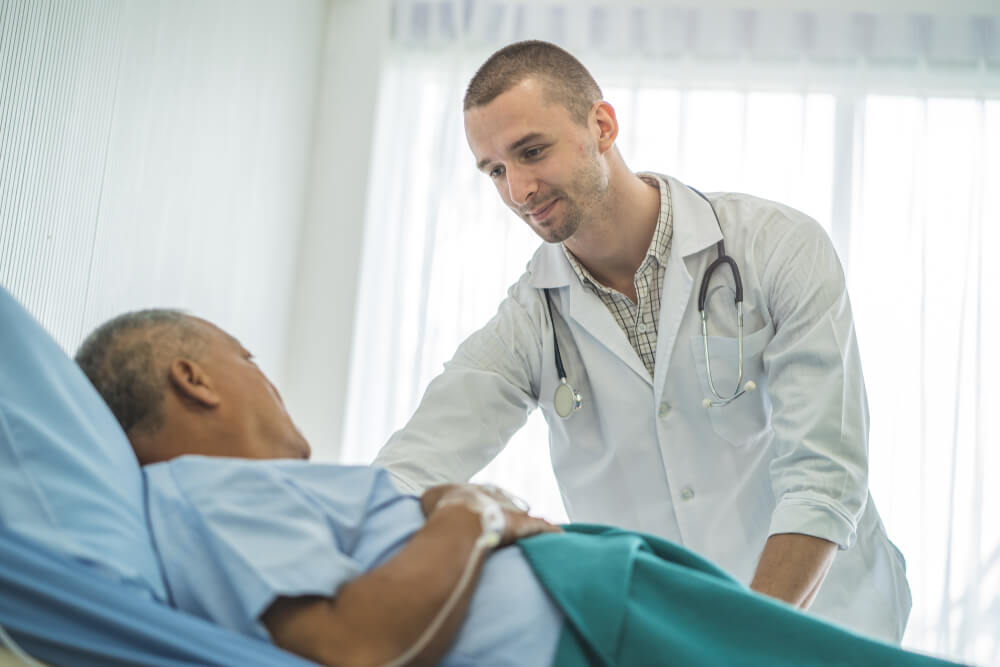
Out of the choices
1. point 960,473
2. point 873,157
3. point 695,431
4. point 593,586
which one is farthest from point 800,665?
point 873,157

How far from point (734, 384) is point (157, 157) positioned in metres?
1.47

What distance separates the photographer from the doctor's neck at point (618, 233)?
1.82 meters

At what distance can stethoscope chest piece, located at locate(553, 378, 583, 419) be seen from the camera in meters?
1.74

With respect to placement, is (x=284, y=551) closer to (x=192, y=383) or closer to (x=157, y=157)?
(x=192, y=383)

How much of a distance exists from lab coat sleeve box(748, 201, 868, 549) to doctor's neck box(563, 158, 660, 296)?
26cm

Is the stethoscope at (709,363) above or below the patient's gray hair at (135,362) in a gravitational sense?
above

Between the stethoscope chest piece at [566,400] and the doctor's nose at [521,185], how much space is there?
37 centimetres

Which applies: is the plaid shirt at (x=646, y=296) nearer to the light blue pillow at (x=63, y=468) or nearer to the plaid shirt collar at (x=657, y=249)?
the plaid shirt collar at (x=657, y=249)

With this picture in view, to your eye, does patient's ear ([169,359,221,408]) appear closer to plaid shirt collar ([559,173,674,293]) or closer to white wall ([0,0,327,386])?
white wall ([0,0,327,386])

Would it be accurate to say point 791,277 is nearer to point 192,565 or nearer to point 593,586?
point 593,586

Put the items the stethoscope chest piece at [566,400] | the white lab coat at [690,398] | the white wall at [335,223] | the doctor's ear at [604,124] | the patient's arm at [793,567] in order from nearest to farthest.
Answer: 1. the patient's arm at [793,567]
2. the white lab coat at [690,398]
3. the stethoscope chest piece at [566,400]
4. the doctor's ear at [604,124]
5. the white wall at [335,223]

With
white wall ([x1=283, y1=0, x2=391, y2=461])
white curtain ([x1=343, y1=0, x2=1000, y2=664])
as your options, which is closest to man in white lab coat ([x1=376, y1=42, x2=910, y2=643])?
white curtain ([x1=343, y1=0, x2=1000, y2=664])

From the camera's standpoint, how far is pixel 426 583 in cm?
87

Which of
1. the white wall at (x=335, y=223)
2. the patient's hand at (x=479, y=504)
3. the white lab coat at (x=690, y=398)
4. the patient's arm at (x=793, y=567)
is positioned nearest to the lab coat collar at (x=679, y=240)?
the white lab coat at (x=690, y=398)
